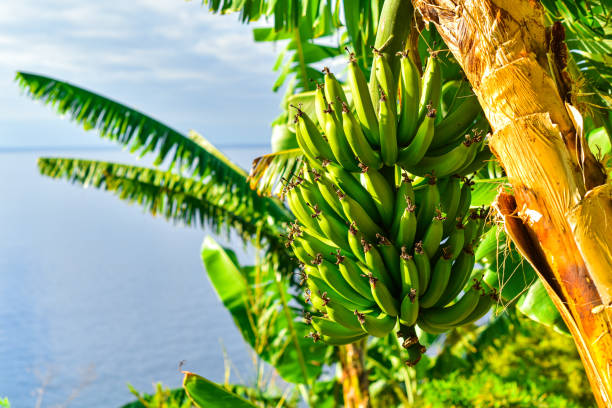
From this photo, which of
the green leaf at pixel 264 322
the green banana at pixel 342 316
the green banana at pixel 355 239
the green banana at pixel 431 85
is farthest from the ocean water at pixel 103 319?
the green banana at pixel 431 85

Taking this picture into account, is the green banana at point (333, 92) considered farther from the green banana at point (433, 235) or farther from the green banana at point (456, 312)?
the green banana at point (456, 312)

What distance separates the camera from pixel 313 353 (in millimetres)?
4043

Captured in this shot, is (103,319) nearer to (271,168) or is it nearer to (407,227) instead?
(271,168)

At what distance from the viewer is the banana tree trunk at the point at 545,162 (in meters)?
1.01

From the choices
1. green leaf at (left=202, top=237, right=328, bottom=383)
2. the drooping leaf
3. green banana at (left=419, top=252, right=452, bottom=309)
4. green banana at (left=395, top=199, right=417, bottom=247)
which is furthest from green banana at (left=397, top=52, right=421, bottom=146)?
green leaf at (left=202, top=237, right=328, bottom=383)

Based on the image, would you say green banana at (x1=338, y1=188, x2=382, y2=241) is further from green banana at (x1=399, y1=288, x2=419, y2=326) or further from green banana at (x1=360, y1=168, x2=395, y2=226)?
green banana at (x1=399, y1=288, x2=419, y2=326)

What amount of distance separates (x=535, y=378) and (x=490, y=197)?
457 centimetres

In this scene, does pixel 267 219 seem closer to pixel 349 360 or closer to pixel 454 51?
pixel 349 360

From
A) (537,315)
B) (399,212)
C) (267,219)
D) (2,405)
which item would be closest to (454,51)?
(399,212)

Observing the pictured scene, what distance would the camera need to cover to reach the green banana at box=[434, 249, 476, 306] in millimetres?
1381

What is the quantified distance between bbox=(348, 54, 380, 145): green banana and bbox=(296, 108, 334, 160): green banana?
120mm

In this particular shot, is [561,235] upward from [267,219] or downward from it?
downward

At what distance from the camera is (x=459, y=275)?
54.7 inches

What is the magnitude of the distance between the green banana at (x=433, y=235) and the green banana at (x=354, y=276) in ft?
0.57
